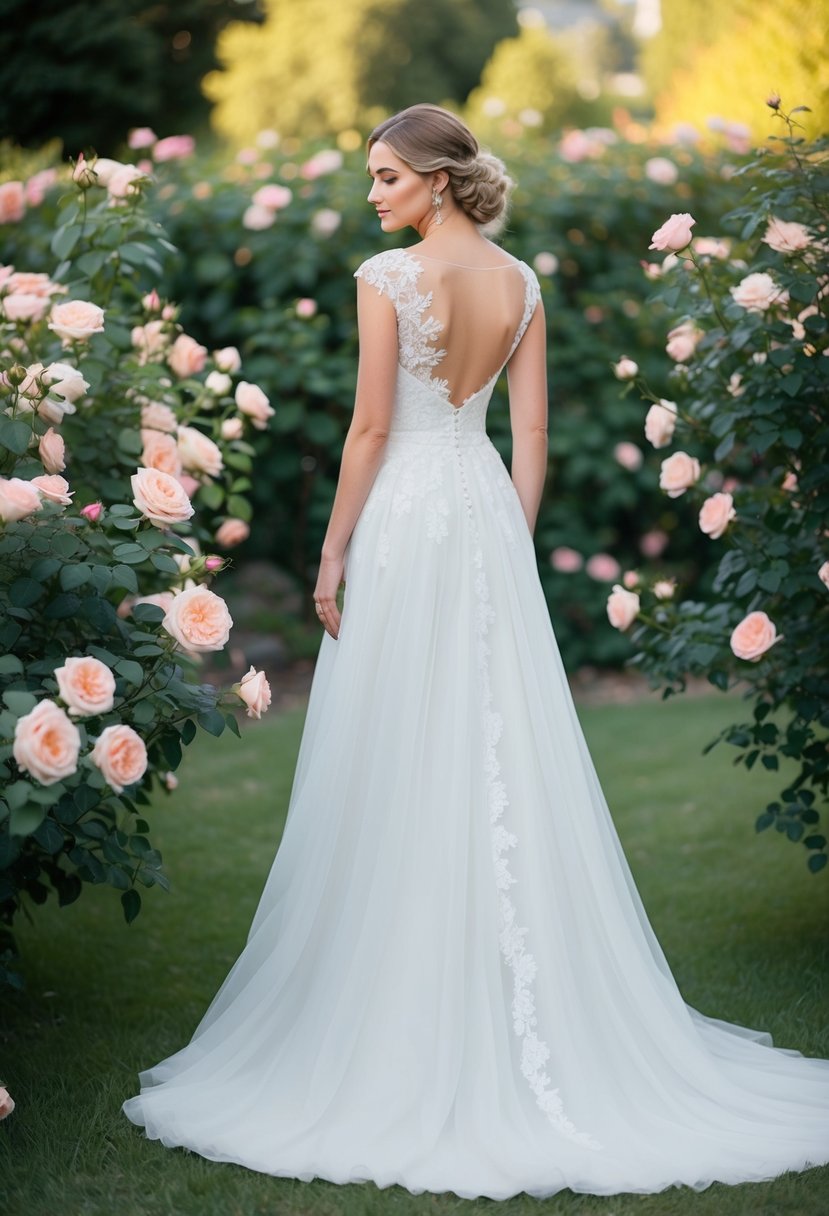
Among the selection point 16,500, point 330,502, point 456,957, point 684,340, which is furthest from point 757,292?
point 330,502

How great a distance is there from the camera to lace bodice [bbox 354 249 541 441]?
2.99m

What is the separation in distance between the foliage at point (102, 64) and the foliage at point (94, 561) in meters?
9.86

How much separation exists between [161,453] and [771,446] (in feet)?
5.59

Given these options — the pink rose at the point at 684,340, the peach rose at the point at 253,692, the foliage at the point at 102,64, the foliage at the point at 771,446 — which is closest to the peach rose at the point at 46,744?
the peach rose at the point at 253,692

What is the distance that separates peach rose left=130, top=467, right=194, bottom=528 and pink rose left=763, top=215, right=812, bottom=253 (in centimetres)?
173

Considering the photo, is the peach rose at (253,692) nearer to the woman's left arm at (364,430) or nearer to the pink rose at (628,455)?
the woman's left arm at (364,430)

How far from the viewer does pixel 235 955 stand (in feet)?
13.5

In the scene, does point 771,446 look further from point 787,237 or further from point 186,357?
point 186,357

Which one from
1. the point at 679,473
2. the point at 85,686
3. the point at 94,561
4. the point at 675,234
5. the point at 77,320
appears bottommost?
the point at 85,686

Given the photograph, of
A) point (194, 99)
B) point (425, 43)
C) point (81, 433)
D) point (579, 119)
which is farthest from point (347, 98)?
point (81, 433)

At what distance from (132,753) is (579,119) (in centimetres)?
2985

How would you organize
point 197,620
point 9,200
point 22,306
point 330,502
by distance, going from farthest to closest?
point 330,502, point 9,200, point 22,306, point 197,620

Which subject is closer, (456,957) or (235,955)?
(456,957)

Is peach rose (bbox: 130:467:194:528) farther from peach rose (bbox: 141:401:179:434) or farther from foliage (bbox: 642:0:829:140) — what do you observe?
foliage (bbox: 642:0:829:140)
